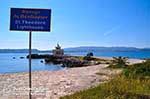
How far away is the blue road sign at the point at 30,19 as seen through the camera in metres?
8.89

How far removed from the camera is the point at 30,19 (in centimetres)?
891

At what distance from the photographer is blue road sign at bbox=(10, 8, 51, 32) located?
889cm

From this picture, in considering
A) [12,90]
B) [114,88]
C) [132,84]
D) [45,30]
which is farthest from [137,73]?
[45,30]

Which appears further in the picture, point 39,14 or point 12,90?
point 12,90

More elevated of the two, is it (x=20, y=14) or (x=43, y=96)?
(x=20, y=14)

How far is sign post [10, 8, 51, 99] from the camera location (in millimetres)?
8891

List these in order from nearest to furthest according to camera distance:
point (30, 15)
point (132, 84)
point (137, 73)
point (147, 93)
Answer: point (30, 15) < point (147, 93) < point (132, 84) < point (137, 73)

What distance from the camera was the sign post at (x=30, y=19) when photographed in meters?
8.89

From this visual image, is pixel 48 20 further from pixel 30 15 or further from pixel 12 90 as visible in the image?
pixel 12 90

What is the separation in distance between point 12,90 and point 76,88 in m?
2.50

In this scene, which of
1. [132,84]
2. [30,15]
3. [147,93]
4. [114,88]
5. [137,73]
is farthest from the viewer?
[137,73]

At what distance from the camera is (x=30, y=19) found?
8906 millimetres

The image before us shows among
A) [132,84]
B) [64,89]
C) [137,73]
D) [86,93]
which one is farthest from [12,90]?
[137,73]

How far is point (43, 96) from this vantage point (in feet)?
37.7
